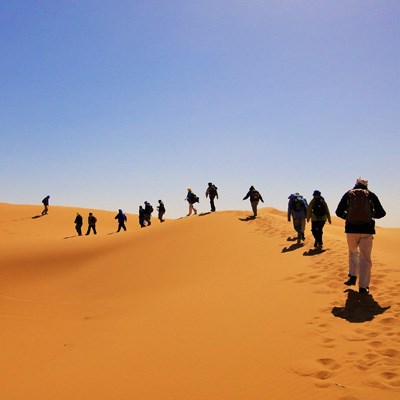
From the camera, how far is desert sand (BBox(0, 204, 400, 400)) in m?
4.19

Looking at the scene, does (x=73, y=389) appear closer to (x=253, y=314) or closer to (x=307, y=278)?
(x=253, y=314)

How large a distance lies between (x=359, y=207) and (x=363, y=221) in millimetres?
271

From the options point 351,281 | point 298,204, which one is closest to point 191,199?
point 298,204

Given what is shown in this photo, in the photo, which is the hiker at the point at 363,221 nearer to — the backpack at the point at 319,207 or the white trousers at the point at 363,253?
the white trousers at the point at 363,253

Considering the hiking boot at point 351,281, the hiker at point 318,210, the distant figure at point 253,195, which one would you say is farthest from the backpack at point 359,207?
the distant figure at point 253,195

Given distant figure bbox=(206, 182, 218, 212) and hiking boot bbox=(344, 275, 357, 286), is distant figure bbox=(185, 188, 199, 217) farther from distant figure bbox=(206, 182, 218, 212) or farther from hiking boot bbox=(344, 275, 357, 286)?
hiking boot bbox=(344, 275, 357, 286)

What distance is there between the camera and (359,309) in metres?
6.00

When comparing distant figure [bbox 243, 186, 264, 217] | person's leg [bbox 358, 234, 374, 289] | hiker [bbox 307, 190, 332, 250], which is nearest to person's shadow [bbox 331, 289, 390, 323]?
person's leg [bbox 358, 234, 374, 289]

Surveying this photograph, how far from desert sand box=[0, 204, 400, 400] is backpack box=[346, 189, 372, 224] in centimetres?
141

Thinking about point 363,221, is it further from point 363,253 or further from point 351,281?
point 351,281

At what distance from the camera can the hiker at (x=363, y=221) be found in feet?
21.9

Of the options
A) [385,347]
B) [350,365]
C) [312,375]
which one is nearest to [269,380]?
[312,375]

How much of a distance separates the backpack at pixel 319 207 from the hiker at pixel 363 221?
365 centimetres

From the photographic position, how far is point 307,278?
823 centimetres
